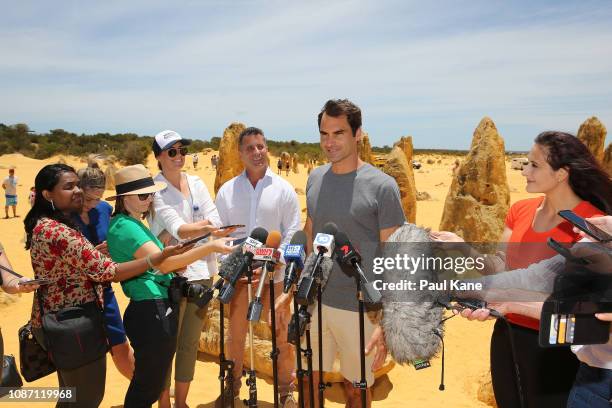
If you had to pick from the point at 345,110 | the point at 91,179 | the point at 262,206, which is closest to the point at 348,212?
the point at 345,110

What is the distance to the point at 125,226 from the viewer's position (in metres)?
3.04

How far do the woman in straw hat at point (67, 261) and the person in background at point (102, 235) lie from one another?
1.69ft

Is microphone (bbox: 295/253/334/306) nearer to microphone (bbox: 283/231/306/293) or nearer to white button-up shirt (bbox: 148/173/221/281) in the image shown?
microphone (bbox: 283/231/306/293)

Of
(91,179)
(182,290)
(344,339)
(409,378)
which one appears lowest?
(409,378)

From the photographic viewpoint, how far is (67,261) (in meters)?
2.84

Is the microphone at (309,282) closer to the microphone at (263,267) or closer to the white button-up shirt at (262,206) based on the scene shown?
the microphone at (263,267)

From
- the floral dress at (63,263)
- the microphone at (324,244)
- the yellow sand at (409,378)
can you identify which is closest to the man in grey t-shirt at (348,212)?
the microphone at (324,244)

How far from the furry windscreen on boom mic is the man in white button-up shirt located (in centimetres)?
146

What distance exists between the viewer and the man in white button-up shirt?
13.0 ft

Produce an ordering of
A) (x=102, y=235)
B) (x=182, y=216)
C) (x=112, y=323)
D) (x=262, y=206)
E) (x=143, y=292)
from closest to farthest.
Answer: (x=143, y=292) < (x=112, y=323) < (x=182, y=216) < (x=262, y=206) < (x=102, y=235)

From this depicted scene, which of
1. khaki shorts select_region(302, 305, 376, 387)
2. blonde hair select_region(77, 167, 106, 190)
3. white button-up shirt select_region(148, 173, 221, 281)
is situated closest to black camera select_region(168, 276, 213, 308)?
white button-up shirt select_region(148, 173, 221, 281)

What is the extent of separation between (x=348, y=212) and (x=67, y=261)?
5.81ft

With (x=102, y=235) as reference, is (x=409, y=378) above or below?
below

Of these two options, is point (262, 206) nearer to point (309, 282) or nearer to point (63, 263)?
point (63, 263)
